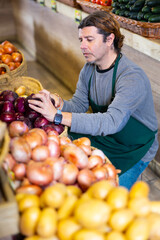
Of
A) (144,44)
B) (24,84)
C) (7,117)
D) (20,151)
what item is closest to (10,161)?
(20,151)

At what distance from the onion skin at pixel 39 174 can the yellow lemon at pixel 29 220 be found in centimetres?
13

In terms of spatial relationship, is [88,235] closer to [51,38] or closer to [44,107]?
[44,107]

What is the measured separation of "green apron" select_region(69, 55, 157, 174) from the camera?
1788mm

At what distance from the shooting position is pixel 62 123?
1646 mm

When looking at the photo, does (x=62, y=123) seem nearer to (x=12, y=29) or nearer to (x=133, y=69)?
(x=133, y=69)

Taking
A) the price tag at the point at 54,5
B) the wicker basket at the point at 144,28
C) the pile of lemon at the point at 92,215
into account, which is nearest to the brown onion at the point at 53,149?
the pile of lemon at the point at 92,215

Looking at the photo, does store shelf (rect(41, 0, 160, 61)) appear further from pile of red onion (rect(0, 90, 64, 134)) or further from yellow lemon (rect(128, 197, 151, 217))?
yellow lemon (rect(128, 197, 151, 217))

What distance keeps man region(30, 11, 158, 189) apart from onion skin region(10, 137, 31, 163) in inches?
19.7

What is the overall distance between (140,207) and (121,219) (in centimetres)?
8

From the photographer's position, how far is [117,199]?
2.97 ft

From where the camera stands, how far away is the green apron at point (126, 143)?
1.79 meters

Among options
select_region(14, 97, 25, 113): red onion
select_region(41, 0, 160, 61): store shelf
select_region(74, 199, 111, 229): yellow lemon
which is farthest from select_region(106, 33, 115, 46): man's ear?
select_region(74, 199, 111, 229): yellow lemon

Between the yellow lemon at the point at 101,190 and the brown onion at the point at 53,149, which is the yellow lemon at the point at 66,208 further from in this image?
the brown onion at the point at 53,149

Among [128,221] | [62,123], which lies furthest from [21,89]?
[128,221]
